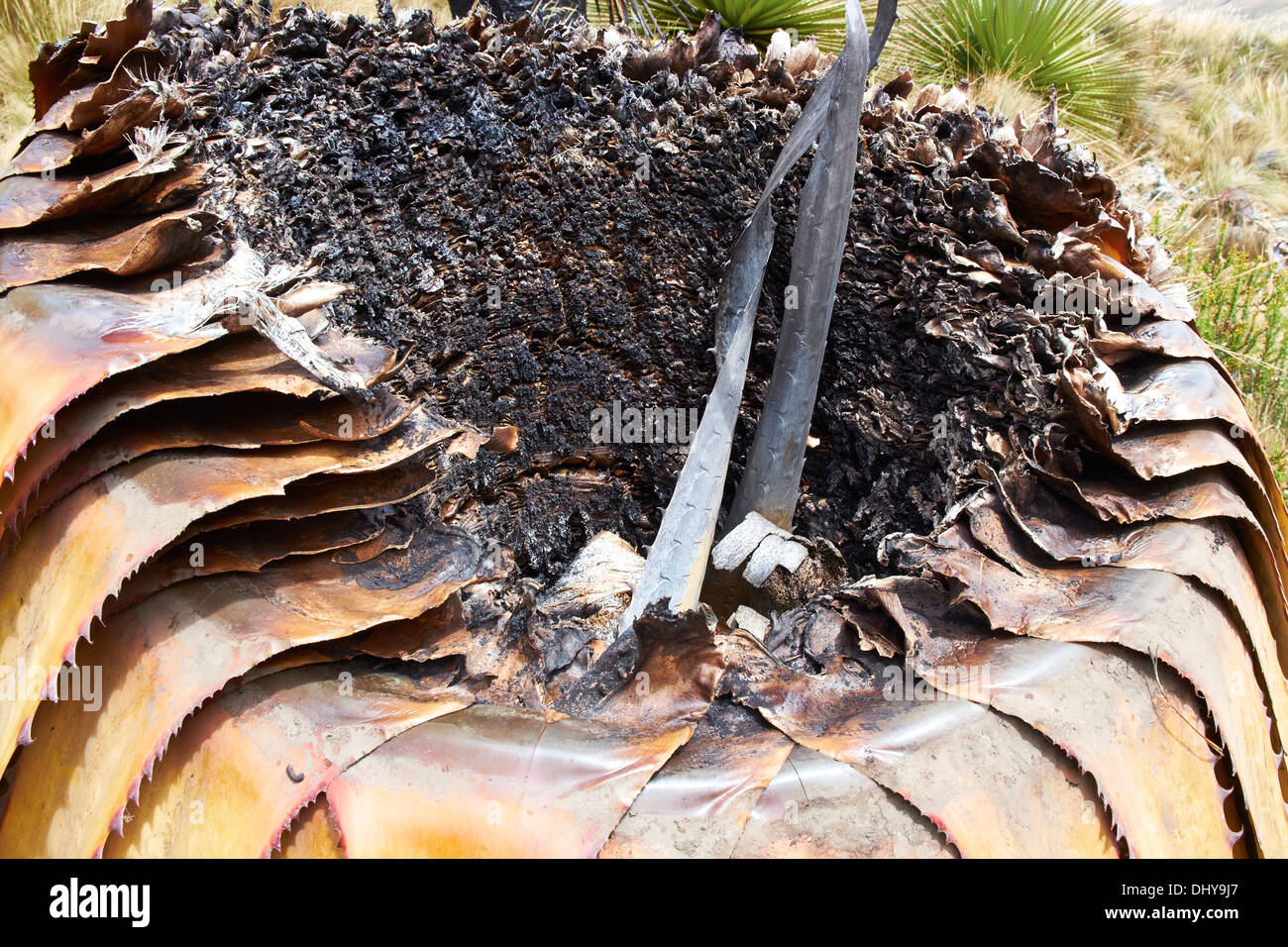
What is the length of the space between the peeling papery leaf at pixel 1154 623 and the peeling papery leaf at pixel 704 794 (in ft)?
1.18

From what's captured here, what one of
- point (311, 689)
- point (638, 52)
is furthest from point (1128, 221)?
point (311, 689)

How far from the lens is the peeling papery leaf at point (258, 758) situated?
0.94 meters

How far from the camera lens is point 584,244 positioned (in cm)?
197

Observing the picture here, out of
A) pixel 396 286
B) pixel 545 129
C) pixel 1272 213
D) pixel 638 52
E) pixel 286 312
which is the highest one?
pixel 1272 213

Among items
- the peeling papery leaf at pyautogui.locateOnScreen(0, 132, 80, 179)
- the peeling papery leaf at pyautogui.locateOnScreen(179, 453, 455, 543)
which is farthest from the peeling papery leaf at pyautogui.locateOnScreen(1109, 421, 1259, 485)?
the peeling papery leaf at pyautogui.locateOnScreen(0, 132, 80, 179)

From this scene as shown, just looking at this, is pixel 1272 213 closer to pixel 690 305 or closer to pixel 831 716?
pixel 690 305

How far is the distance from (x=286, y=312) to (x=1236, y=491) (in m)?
1.36

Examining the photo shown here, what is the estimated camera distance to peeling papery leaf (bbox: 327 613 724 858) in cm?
92

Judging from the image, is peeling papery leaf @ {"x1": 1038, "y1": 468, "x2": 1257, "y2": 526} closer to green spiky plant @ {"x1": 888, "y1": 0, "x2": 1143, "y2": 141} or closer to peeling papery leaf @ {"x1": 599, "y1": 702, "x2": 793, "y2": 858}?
peeling papery leaf @ {"x1": 599, "y1": 702, "x2": 793, "y2": 858}

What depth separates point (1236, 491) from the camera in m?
1.36

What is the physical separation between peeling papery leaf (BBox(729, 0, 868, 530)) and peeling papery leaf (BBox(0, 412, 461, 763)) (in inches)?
37.0

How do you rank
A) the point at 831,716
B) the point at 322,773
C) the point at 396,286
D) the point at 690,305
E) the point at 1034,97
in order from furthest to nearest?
the point at 1034,97
the point at 690,305
the point at 396,286
the point at 831,716
the point at 322,773

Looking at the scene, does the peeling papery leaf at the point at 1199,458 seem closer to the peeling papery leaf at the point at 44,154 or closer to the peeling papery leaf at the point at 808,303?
the peeling papery leaf at the point at 808,303

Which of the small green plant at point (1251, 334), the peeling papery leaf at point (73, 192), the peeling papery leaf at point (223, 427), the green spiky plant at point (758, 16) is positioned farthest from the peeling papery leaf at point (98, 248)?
the small green plant at point (1251, 334)
